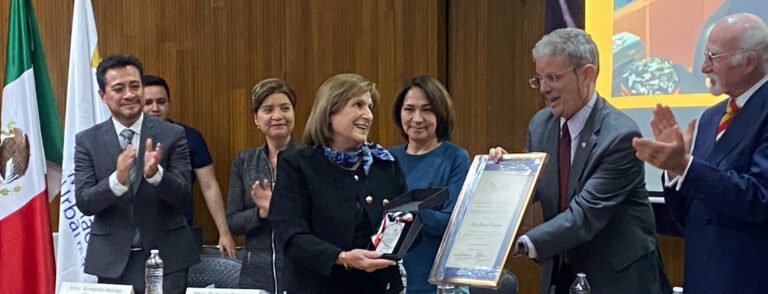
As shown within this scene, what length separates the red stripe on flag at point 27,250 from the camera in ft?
13.7

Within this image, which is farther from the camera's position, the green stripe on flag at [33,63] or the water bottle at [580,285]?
the green stripe on flag at [33,63]

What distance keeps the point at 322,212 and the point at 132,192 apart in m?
1.14

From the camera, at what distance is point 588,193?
8.77 feet

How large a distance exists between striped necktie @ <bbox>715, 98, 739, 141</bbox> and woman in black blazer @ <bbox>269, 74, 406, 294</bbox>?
3.30 feet

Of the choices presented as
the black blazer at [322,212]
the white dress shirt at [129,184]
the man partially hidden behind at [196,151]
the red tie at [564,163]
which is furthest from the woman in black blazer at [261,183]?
the red tie at [564,163]

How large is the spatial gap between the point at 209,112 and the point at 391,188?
100 inches

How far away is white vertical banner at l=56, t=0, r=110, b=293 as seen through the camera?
4215 mm

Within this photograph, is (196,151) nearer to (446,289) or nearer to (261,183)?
(261,183)

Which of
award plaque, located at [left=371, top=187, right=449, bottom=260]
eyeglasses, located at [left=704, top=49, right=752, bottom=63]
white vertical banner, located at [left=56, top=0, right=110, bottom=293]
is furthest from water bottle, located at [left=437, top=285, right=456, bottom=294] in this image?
white vertical banner, located at [left=56, top=0, right=110, bottom=293]

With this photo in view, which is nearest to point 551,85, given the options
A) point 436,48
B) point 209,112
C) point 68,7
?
point 436,48

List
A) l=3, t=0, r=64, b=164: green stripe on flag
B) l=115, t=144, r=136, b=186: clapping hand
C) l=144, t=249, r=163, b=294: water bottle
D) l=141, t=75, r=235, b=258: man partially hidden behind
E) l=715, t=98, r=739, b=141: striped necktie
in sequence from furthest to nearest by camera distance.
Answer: l=141, t=75, r=235, b=258: man partially hidden behind, l=3, t=0, r=64, b=164: green stripe on flag, l=115, t=144, r=136, b=186: clapping hand, l=144, t=249, r=163, b=294: water bottle, l=715, t=98, r=739, b=141: striped necktie

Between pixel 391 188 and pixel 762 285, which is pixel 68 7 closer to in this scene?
pixel 391 188

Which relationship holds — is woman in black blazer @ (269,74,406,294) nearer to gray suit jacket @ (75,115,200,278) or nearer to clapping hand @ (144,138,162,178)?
clapping hand @ (144,138,162,178)

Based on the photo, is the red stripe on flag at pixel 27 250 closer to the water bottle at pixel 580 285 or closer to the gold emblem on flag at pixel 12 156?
the gold emblem on flag at pixel 12 156
